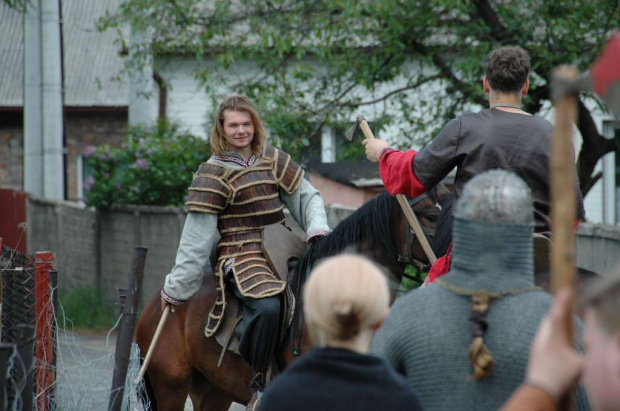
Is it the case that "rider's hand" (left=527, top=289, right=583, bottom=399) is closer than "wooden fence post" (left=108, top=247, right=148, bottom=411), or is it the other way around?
"rider's hand" (left=527, top=289, right=583, bottom=399)

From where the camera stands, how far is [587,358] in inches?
76.2

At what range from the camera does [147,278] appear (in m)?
14.0

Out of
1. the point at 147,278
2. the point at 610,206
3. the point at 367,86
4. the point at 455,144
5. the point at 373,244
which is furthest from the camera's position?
the point at 610,206

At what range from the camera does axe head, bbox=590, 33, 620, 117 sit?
2059mm

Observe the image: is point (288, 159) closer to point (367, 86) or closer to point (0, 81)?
point (367, 86)

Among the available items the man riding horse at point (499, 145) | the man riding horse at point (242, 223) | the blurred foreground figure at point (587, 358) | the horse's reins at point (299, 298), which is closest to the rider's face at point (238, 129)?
the man riding horse at point (242, 223)

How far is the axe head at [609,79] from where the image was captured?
6.75 feet

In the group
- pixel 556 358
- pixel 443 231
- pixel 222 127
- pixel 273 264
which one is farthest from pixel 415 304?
pixel 222 127

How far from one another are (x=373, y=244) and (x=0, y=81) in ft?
82.3

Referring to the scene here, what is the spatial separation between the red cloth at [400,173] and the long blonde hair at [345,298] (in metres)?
2.26

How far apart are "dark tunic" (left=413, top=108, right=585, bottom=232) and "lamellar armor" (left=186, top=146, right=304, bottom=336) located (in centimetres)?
166

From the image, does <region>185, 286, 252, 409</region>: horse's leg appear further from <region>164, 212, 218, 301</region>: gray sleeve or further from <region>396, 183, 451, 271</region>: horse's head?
<region>396, 183, 451, 271</region>: horse's head

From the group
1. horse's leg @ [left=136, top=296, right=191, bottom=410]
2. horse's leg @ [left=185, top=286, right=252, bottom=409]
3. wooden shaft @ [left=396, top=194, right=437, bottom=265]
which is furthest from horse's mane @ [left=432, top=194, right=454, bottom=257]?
horse's leg @ [left=136, top=296, right=191, bottom=410]

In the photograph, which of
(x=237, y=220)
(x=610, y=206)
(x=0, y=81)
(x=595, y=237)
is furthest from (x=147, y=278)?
(x=0, y=81)
